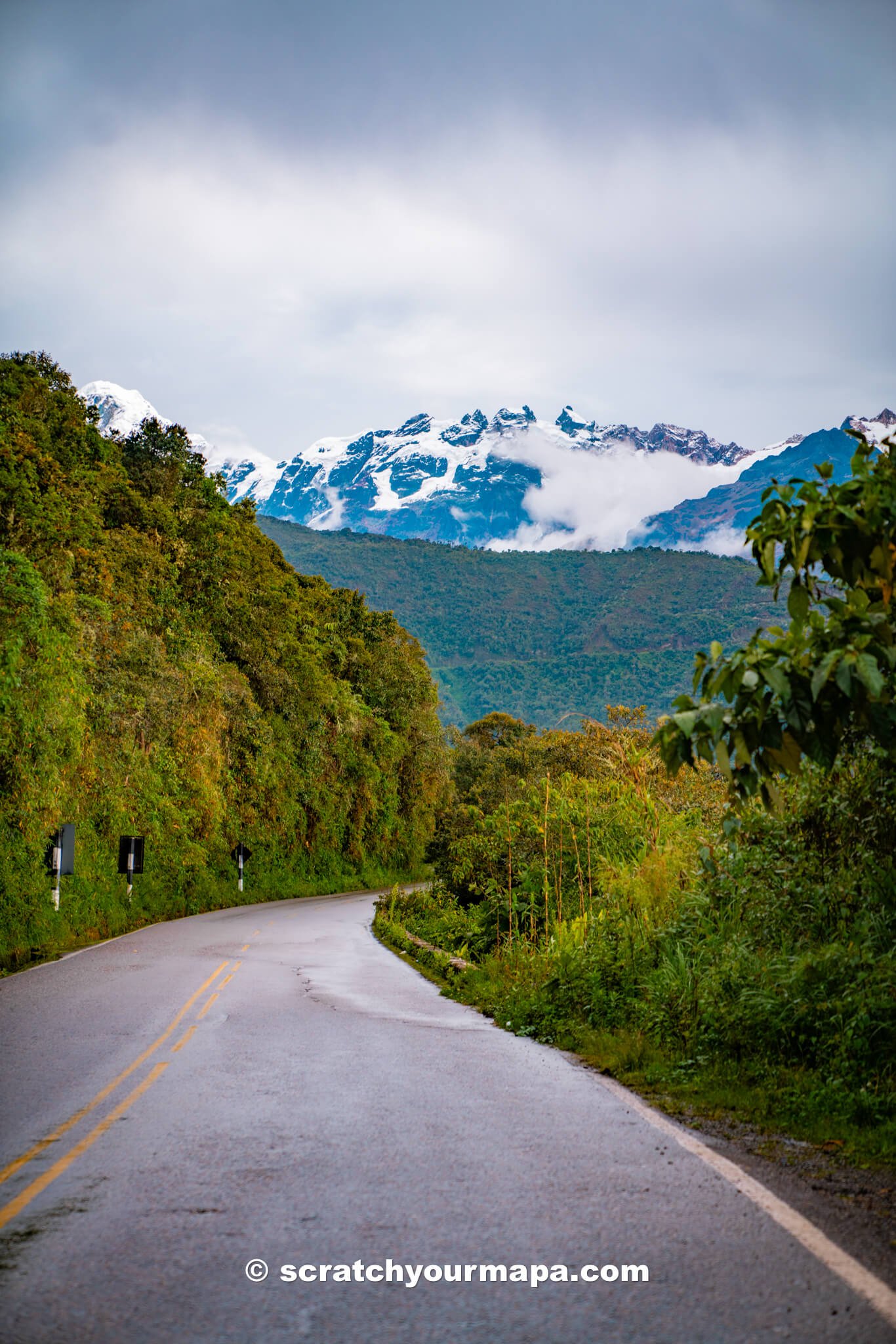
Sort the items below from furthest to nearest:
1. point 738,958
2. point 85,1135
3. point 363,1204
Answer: point 738,958, point 85,1135, point 363,1204

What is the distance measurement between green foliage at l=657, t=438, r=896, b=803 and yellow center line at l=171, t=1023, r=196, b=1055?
6.71 m

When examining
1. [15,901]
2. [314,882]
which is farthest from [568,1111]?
[314,882]

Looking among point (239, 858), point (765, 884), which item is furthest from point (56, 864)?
point (239, 858)

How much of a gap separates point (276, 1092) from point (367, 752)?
150ft

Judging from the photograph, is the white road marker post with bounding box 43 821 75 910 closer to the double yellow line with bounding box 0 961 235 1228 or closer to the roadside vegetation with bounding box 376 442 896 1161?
the roadside vegetation with bounding box 376 442 896 1161

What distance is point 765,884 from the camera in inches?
367

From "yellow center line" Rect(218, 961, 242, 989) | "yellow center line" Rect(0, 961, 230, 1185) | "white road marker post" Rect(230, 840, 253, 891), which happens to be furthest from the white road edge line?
"white road marker post" Rect(230, 840, 253, 891)

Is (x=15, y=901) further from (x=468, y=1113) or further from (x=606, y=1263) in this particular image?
(x=606, y=1263)

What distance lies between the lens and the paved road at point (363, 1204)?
12.3 ft

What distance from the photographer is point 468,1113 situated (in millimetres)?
7094

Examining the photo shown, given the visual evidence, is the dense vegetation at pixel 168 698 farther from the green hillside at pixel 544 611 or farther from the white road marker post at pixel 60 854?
the green hillside at pixel 544 611

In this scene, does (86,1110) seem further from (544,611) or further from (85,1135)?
(544,611)

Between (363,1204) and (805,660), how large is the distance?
335 centimetres

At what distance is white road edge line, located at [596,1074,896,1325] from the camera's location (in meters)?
3.90
